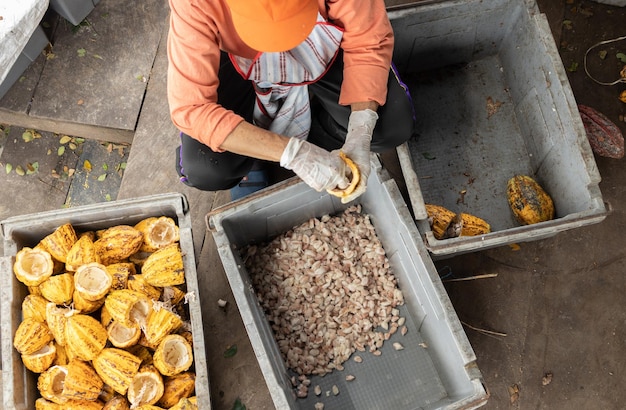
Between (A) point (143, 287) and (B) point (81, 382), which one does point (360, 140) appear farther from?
(B) point (81, 382)

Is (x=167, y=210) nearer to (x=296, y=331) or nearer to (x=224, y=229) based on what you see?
(x=224, y=229)

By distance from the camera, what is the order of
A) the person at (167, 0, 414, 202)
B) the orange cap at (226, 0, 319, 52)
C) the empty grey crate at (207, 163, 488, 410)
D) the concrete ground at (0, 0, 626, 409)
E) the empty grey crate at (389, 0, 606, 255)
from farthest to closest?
the concrete ground at (0, 0, 626, 409) → the empty grey crate at (389, 0, 606, 255) → the empty grey crate at (207, 163, 488, 410) → the person at (167, 0, 414, 202) → the orange cap at (226, 0, 319, 52)

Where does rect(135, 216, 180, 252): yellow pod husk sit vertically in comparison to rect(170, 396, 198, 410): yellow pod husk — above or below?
above

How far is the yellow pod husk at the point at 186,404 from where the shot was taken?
1.95 metres

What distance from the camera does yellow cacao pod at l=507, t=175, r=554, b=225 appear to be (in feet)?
7.75

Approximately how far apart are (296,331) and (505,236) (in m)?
0.94

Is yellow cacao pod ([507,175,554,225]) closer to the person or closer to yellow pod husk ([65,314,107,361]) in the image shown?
the person

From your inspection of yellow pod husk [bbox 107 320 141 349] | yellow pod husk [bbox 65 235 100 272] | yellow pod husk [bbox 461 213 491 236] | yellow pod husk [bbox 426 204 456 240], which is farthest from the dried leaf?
yellow pod husk [bbox 461 213 491 236]

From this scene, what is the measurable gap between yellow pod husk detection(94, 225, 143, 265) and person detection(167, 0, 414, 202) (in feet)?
1.05

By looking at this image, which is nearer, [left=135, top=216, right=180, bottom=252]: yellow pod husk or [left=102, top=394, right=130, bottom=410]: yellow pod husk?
[left=102, top=394, right=130, bottom=410]: yellow pod husk

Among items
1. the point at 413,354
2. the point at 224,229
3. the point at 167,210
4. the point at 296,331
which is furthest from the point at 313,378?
the point at 167,210

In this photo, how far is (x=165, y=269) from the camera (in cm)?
208

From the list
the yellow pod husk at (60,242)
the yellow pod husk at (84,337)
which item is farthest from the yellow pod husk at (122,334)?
the yellow pod husk at (60,242)

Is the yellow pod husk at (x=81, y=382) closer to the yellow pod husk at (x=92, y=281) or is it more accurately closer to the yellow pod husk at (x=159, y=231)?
the yellow pod husk at (x=92, y=281)
